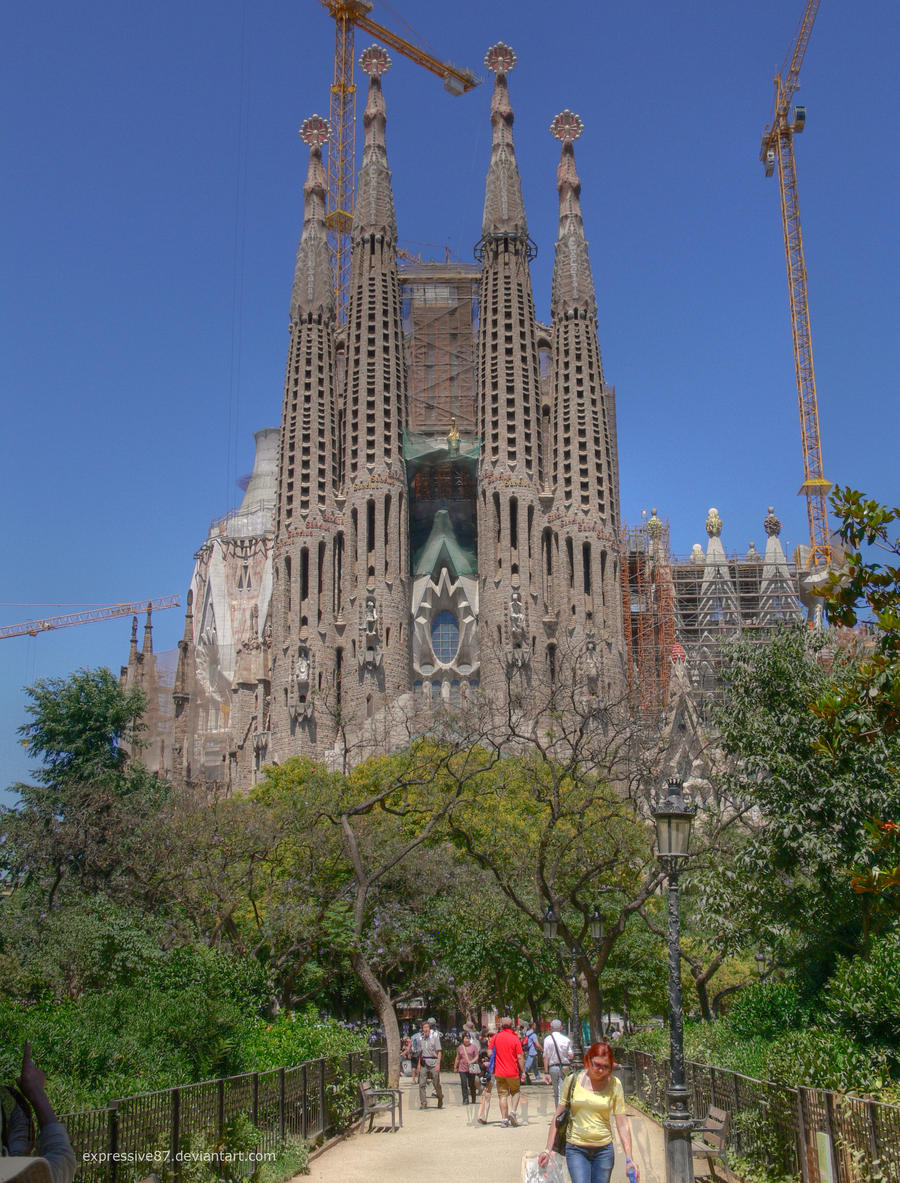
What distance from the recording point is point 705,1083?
13.6 m

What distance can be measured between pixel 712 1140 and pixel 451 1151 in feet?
10.8

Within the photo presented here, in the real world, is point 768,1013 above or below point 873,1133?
above

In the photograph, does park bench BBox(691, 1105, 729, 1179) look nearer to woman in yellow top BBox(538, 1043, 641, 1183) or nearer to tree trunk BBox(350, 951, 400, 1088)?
woman in yellow top BBox(538, 1043, 641, 1183)

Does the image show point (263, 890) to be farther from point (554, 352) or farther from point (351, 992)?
point (554, 352)

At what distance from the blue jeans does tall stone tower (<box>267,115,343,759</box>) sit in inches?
1797

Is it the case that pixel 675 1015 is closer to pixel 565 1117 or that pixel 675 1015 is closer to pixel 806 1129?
pixel 806 1129

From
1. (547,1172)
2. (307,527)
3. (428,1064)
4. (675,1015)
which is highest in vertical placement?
(307,527)

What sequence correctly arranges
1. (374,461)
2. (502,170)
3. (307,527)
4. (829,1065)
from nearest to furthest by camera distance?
(829,1065) < (307,527) < (374,461) < (502,170)

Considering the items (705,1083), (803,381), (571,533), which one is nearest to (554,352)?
(571,533)

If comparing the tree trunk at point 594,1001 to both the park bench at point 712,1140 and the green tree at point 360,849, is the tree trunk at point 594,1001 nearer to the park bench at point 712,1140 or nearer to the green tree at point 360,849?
the green tree at point 360,849

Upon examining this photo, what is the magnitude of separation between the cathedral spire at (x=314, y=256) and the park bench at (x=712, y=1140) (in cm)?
5716

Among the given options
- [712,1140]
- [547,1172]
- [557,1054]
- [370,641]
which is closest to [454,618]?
[370,641]

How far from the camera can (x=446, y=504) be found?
217 ft

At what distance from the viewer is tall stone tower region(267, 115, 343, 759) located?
5781 cm
